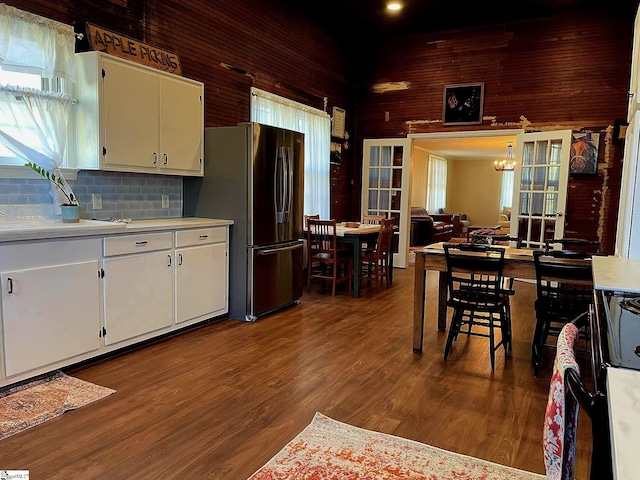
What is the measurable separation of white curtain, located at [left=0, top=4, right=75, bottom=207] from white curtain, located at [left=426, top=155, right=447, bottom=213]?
427 inches

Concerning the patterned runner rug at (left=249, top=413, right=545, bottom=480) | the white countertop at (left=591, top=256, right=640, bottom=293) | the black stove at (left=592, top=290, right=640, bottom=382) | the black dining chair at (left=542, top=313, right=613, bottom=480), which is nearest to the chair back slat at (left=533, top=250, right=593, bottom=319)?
the white countertop at (left=591, top=256, right=640, bottom=293)

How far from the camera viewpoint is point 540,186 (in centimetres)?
616

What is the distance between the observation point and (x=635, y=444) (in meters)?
0.71

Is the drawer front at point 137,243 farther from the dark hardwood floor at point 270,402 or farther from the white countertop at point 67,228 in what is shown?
the dark hardwood floor at point 270,402

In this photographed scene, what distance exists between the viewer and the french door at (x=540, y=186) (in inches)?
235

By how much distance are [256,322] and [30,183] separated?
6.77 ft

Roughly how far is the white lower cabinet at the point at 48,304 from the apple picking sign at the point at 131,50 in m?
1.49

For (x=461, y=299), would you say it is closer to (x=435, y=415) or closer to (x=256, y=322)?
(x=435, y=415)


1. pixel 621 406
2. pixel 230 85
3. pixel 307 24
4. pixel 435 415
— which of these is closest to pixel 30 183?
pixel 230 85

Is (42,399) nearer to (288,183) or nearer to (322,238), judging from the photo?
(288,183)

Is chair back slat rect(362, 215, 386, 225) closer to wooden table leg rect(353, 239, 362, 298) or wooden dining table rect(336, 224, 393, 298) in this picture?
wooden dining table rect(336, 224, 393, 298)

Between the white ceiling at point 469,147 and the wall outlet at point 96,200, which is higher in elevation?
the white ceiling at point 469,147

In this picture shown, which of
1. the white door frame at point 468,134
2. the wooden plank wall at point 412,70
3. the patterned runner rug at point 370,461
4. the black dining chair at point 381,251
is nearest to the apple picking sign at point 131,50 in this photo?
Result: the wooden plank wall at point 412,70

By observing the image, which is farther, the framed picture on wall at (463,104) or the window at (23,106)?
the framed picture on wall at (463,104)
